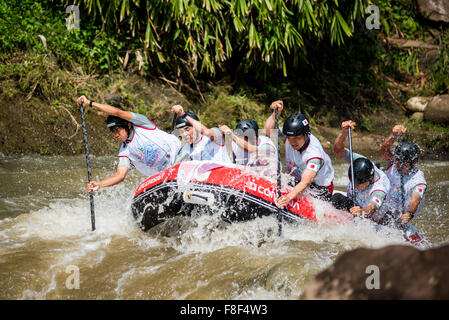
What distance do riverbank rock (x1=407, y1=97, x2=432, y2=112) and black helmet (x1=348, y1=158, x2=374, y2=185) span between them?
25.4 feet

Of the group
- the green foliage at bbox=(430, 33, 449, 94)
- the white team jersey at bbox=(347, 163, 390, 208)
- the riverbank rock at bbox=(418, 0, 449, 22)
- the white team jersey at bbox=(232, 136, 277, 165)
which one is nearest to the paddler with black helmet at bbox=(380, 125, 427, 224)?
the white team jersey at bbox=(347, 163, 390, 208)

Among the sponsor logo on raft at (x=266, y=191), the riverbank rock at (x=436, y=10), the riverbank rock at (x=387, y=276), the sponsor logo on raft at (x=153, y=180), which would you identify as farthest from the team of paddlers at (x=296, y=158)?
the riverbank rock at (x=436, y=10)

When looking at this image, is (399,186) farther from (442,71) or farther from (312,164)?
(442,71)

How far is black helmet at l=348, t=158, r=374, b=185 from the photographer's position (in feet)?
16.9

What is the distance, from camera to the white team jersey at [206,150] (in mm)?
5918

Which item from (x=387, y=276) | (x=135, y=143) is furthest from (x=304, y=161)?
(x=387, y=276)

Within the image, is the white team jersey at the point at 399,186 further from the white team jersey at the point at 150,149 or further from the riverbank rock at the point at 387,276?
the riverbank rock at the point at 387,276

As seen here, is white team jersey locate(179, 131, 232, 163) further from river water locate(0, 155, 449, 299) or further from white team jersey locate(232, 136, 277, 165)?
river water locate(0, 155, 449, 299)

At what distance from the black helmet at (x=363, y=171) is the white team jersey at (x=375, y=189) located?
102 millimetres

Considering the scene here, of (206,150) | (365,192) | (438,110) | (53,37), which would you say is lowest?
(365,192)

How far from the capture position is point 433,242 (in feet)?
18.1

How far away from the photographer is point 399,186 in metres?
5.57

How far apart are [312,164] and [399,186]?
1.39 meters

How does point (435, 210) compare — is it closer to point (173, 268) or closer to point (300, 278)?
point (300, 278)
